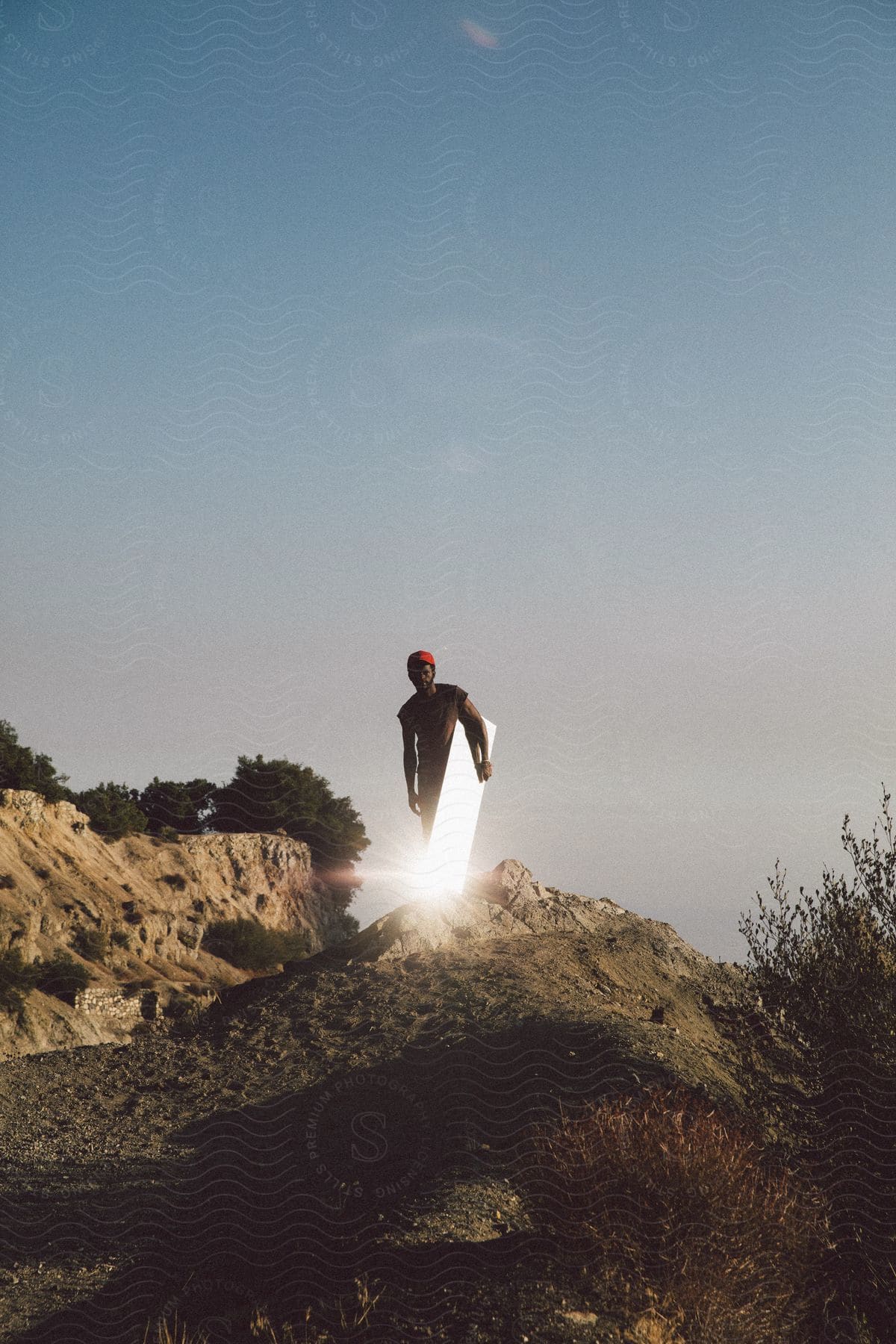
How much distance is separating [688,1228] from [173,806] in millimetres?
39754

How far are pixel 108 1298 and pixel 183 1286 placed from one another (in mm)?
821

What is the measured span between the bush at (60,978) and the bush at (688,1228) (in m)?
18.5

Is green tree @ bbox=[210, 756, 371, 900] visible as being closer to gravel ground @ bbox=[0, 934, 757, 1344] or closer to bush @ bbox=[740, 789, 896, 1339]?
gravel ground @ bbox=[0, 934, 757, 1344]

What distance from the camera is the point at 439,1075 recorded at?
51.8 ft

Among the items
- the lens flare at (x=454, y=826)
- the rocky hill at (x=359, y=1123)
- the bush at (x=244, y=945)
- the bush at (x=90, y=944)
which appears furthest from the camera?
the bush at (x=244, y=945)

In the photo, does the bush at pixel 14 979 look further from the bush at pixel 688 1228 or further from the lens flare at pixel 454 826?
the bush at pixel 688 1228

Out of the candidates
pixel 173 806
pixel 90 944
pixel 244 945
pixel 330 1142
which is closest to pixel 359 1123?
pixel 330 1142

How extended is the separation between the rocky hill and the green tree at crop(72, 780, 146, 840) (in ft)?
45.3

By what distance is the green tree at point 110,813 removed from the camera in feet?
122

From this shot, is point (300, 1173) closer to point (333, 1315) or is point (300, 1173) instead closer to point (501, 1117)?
point (501, 1117)

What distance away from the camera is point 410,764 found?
18531 millimetres

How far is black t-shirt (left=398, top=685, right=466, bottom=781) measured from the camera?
17922mm

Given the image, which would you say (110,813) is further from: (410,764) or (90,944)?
(410,764)

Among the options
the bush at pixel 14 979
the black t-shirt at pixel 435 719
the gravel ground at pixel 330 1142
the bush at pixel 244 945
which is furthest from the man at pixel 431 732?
the bush at pixel 244 945
